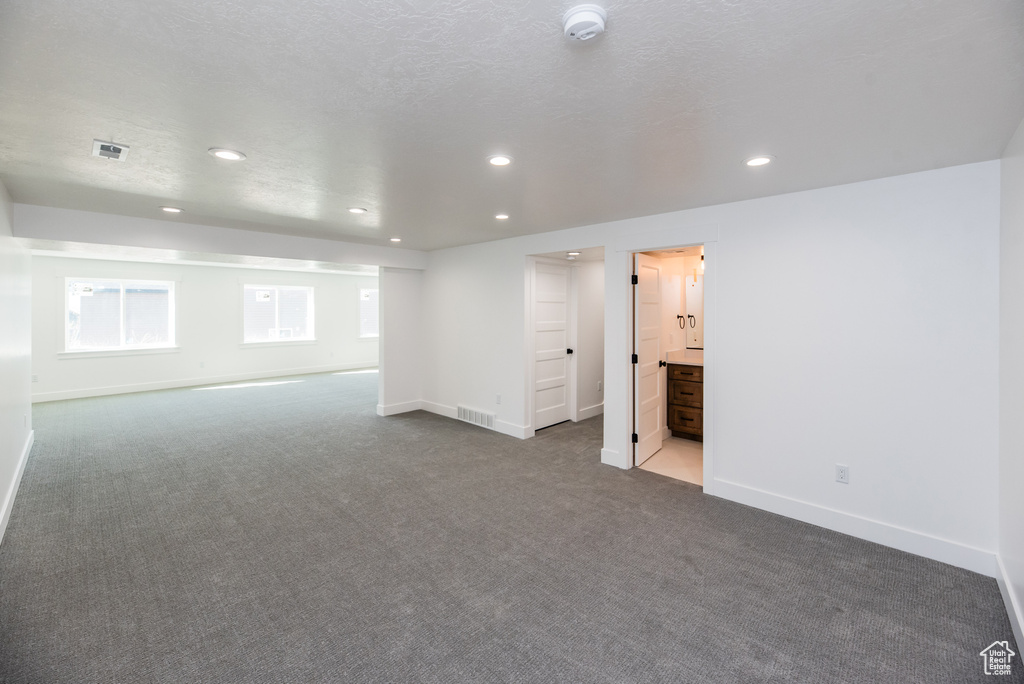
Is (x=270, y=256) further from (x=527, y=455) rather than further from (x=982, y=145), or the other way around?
(x=982, y=145)

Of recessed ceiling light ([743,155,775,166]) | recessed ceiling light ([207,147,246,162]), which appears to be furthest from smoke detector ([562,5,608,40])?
recessed ceiling light ([207,147,246,162])

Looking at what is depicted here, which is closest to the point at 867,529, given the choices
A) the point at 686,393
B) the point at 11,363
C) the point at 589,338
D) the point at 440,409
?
the point at 686,393

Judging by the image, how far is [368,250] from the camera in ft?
19.4

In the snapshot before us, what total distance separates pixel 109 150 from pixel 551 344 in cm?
449

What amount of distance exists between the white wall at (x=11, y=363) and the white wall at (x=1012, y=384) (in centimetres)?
591

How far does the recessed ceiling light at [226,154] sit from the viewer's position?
8.09 ft

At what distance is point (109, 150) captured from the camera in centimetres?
246

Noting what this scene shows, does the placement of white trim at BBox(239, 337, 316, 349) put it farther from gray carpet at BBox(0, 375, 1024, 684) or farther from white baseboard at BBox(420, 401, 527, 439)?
gray carpet at BBox(0, 375, 1024, 684)

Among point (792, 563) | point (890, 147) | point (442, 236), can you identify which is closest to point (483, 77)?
point (890, 147)

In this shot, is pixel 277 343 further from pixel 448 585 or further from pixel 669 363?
pixel 448 585

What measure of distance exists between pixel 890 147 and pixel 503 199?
2.38m

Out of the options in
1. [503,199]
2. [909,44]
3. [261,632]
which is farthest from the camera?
[503,199]

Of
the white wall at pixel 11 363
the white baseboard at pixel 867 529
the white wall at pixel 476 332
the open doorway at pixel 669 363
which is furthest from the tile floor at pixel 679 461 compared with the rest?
the white wall at pixel 11 363

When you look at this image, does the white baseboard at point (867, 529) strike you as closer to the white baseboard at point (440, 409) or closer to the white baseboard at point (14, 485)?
the white baseboard at point (440, 409)
